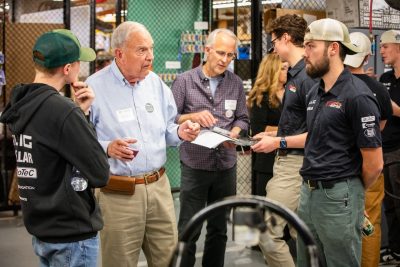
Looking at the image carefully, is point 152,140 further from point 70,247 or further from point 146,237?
point 70,247

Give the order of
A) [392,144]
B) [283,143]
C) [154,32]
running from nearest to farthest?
[283,143]
[392,144]
[154,32]

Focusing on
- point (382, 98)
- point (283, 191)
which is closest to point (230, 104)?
point (283, 191)

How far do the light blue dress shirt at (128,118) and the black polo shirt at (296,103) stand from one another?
0.85 m

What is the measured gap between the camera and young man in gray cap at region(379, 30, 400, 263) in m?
4.88

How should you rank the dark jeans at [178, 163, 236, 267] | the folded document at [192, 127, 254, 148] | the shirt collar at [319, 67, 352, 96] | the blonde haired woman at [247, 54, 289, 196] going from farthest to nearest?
the blonde haired woman at [247, 54, 289, 196], the dark jeans at [178, 163, 236, 267], the folded document at [192, 127, 254, 148], the shirt collar at [319, 67, 352, 96]

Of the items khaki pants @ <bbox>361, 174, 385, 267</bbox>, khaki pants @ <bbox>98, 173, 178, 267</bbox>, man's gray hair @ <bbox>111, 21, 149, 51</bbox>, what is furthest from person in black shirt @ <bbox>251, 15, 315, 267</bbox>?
man's gray hair @ <bbox>111, 21, 149, 51</bbox>

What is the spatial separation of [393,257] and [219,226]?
1774 mm

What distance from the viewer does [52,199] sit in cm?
243

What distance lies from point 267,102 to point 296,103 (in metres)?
0.90

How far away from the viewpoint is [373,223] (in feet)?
14.5

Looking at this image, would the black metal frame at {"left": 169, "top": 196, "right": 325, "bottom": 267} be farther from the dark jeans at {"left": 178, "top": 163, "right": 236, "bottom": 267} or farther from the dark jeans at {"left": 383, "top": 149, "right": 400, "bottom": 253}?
the dark jeans at {"left": 383, "top": 149, "right": 400, "bottom": 253}

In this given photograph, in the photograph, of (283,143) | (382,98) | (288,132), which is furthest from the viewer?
(382,98)

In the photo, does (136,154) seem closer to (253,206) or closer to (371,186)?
(253,206)

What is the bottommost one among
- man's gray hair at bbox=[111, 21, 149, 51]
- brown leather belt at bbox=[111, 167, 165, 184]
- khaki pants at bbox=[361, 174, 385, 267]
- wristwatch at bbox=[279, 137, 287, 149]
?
khaki pants at bbox=[361, 174, 385, 267]
